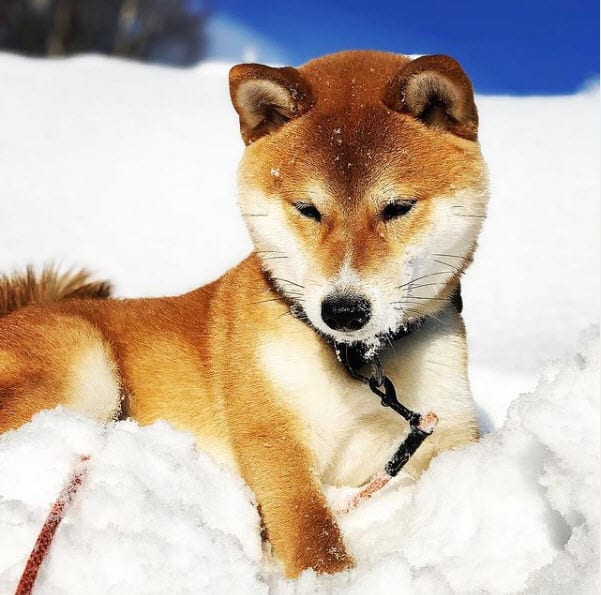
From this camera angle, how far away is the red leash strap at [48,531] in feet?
4.37

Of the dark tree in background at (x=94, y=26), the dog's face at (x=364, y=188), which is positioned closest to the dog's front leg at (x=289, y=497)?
the dog's face at (x=364, y=188)

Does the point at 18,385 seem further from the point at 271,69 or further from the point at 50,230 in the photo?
the point at 50,230

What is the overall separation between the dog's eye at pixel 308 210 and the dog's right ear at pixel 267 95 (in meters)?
0.30

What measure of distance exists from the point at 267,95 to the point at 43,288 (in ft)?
4.57

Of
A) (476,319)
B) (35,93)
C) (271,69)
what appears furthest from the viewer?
(35,93)

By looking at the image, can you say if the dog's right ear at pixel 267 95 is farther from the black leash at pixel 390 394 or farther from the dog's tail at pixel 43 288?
the dog's tail at pixel 43 288

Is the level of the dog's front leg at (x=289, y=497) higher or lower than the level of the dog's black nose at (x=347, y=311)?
lower

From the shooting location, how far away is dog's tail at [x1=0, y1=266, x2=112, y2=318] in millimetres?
2730

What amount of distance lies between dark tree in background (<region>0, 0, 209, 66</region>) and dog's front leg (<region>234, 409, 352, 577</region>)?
16740 mm

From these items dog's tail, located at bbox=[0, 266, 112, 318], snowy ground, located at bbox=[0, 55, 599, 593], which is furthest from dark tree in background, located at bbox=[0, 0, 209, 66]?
dog's tail, located at bbox=[0, 266, 112, 318]

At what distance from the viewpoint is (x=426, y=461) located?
210 centimetres

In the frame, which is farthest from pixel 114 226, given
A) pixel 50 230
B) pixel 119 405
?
pixel 119 405

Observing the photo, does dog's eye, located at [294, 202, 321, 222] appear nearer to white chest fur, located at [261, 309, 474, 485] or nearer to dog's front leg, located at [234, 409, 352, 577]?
white chest fur, located at [261, 309, 474, 485]

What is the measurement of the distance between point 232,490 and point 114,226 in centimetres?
352
